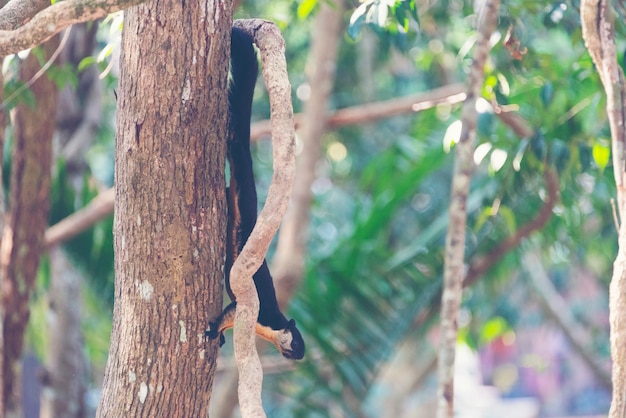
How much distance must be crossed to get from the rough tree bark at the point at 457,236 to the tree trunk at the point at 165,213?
102cm

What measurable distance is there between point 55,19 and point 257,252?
74 cm

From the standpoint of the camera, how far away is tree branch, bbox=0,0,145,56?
1955 millimetres

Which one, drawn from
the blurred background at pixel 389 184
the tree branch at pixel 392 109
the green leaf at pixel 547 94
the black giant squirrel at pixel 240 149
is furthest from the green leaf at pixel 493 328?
the black giant squirrel at pixel 240 149

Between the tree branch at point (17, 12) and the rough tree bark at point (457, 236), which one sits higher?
the tree branch at point (17, 12)

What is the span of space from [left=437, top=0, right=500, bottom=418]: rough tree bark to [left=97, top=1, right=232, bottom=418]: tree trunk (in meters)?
1.02

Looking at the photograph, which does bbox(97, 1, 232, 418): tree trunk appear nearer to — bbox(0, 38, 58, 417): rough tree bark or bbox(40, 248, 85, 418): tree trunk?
bbox(0, 38, 58, 417): rough tree bark

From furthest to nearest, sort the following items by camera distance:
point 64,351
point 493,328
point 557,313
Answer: point 557,313
point 493,328
point 64,351

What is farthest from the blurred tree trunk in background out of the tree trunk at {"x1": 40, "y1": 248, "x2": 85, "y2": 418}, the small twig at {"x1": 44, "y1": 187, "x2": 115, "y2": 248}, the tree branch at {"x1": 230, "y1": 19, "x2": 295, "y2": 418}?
the tree branch at {"x1": 230, "y1": 19, "x2": 295, "y2": 418}

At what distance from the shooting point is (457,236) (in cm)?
309

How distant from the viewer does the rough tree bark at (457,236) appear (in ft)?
9.79

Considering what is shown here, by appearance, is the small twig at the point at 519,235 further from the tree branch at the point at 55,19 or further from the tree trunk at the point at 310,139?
the tree branch at the point at 55,19

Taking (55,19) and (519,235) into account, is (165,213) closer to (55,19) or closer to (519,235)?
(55,19)

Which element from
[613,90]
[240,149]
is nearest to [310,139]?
A: [240,149]

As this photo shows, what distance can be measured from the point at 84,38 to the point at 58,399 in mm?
2122
